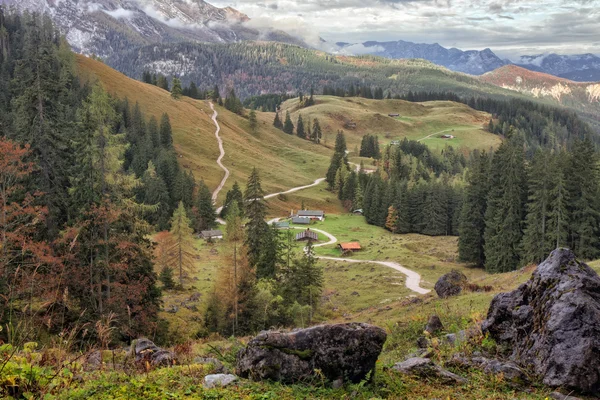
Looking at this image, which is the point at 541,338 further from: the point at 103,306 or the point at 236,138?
the point at 236,138

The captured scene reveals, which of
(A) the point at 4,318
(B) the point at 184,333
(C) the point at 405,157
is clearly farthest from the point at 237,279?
(C) the point at 405,157

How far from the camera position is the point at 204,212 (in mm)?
101688

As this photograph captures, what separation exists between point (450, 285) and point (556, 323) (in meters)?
21.2

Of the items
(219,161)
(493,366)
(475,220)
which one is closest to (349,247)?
(475,220)

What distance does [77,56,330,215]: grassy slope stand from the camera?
444ft

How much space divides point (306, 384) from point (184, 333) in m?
28.8

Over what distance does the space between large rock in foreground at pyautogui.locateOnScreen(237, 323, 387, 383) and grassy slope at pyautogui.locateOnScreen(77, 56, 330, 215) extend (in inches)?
4364

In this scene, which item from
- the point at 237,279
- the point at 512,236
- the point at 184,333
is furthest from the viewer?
the point at 512,236

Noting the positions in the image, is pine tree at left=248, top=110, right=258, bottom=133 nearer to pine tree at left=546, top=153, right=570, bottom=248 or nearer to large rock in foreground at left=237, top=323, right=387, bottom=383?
pine tree at left=546, top=153, right=570, bottom=248

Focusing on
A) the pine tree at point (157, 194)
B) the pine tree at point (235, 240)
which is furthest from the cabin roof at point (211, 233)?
the pine tree at point (235, 240)

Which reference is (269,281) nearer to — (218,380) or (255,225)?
(255,225)

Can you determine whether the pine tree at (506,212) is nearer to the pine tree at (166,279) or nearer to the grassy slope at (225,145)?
the pine tree at (166,279)

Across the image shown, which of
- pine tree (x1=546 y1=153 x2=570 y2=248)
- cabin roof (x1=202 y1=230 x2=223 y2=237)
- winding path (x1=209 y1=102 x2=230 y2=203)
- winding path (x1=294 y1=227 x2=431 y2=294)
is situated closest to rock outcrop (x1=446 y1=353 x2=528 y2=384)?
winding path (x1=294 y1=227 x2=431 y2=294)

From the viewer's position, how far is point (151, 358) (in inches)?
396
